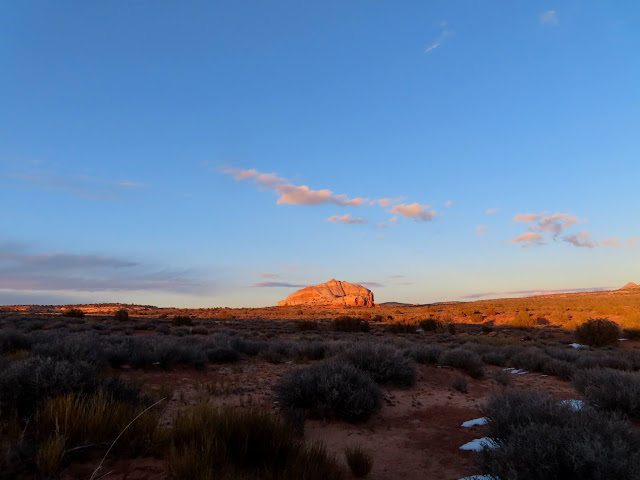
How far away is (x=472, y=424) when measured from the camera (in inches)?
264

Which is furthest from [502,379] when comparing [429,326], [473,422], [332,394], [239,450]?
[429,326]

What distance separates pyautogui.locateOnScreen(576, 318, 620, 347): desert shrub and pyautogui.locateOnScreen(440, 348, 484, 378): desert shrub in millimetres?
14537

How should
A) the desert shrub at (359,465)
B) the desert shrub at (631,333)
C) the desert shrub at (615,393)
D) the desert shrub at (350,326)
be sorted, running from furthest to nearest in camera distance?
the desert shrub at (350,326), the desert shrub at (631,333), the desert shrub at (615,393), the desert shrub at (359,465)

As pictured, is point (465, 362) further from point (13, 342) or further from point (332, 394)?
point (13, 342)

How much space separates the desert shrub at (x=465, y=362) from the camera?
1123cm

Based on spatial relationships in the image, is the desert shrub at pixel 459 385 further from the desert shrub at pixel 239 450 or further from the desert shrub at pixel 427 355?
the desert shrub at pixel 239 450

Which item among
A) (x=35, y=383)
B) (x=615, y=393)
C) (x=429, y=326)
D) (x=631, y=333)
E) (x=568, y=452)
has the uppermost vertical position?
(x=35, y=383)

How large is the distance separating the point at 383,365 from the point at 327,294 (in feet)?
412

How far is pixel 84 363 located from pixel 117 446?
2.64 metres

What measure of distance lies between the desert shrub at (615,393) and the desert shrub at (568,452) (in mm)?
2708

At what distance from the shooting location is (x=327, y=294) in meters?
134

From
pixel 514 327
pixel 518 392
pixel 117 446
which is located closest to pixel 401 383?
pixel 518 392

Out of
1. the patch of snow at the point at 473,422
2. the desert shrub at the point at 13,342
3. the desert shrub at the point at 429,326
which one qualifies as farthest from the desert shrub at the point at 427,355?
the desert shrub at the point at 429,326

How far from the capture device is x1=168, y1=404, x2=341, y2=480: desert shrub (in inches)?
140
